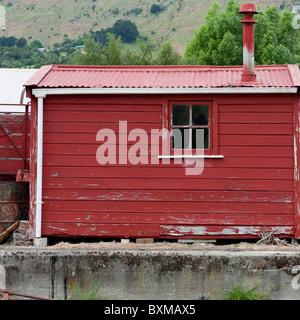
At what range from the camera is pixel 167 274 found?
11195 millimetres

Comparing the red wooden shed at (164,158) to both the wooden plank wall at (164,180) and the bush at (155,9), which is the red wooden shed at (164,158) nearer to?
the wooden plank wall at (164,180)

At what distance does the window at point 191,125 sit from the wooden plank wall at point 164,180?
236 millimetres

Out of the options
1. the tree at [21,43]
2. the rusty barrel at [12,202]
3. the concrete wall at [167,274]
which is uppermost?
the tree at [21,43]

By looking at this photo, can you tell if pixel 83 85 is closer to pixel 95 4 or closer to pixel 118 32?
pixel 118 32

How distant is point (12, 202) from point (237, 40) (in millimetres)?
29310

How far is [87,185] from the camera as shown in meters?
13.5

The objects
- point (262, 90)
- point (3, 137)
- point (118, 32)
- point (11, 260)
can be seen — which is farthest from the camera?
point (118, 32)

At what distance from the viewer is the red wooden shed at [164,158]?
13.3 metres

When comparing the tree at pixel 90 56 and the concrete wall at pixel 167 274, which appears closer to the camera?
the concrete wall at pixel 167 274

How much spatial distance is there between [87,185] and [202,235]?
243cm

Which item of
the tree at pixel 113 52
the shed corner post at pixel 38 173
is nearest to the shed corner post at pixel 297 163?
the shed corner post at pixel 38 173
